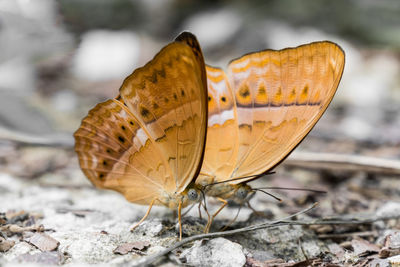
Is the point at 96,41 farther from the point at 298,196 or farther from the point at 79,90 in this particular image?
the point at 298,196

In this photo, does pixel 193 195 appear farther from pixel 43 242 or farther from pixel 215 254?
pixel 43 242

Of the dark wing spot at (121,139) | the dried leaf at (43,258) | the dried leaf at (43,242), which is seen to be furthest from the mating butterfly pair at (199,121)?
the dried leaf at (43,258)

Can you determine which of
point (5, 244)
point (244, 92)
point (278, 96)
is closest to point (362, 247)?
point (278, 96)

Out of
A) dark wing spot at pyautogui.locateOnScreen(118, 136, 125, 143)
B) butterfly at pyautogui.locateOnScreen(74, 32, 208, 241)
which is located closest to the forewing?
butterfly at pyautogui.locateOnScreen(74, 32, 208, 241)

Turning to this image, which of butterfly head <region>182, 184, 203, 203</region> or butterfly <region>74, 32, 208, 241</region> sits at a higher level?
butterfly <region>74, 32, 208, 241</region>

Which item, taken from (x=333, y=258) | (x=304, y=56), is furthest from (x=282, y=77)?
(x=333, y=258)

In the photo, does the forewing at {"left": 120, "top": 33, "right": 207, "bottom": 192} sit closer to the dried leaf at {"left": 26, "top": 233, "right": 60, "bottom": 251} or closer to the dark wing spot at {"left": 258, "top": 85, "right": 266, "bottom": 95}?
the dark wing spot at {"left": 258, "top": 85, "right": 266, "bottom": 95}

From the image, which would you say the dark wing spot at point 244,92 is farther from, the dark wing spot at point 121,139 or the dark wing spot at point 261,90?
the dark wing spot at point 121,139
